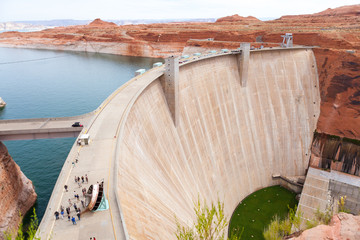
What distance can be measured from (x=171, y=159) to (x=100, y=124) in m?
7.33

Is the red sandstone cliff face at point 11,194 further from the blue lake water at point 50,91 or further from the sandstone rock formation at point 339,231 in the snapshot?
the sandstone rock formation at point 339,231

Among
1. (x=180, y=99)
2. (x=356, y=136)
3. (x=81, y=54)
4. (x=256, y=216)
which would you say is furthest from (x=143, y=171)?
(x=81, y=54)

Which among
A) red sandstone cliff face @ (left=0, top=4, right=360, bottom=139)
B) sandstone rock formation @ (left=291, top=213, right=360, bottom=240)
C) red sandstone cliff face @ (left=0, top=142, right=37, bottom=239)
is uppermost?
red sandstone cliff face @ (left=0, top=4, right=360, bottom=139)

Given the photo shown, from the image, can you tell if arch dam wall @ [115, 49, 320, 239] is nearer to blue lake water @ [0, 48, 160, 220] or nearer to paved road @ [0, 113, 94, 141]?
paved road @ [0, 113, 94, 141]

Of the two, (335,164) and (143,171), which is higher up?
(143,171)

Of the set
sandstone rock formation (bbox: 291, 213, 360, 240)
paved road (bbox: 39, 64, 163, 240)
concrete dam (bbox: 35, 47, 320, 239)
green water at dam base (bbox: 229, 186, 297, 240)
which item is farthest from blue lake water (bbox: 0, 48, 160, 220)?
sandstone rock formation (bbox: 291, 213, 360, 240)

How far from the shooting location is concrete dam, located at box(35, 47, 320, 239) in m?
15.4

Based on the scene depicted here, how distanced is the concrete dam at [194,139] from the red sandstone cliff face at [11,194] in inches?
435

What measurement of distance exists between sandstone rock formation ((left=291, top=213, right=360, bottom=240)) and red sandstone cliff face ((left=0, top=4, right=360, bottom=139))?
2589 cm

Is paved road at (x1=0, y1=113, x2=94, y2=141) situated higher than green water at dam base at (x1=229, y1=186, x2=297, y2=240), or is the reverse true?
paved road at (x1=0, y1=113, x2=94, y2=141)

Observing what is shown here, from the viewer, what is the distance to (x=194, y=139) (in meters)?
28.8

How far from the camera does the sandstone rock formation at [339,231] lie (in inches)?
600

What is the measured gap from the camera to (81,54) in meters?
117

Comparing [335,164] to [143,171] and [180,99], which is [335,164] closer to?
[180,99]
